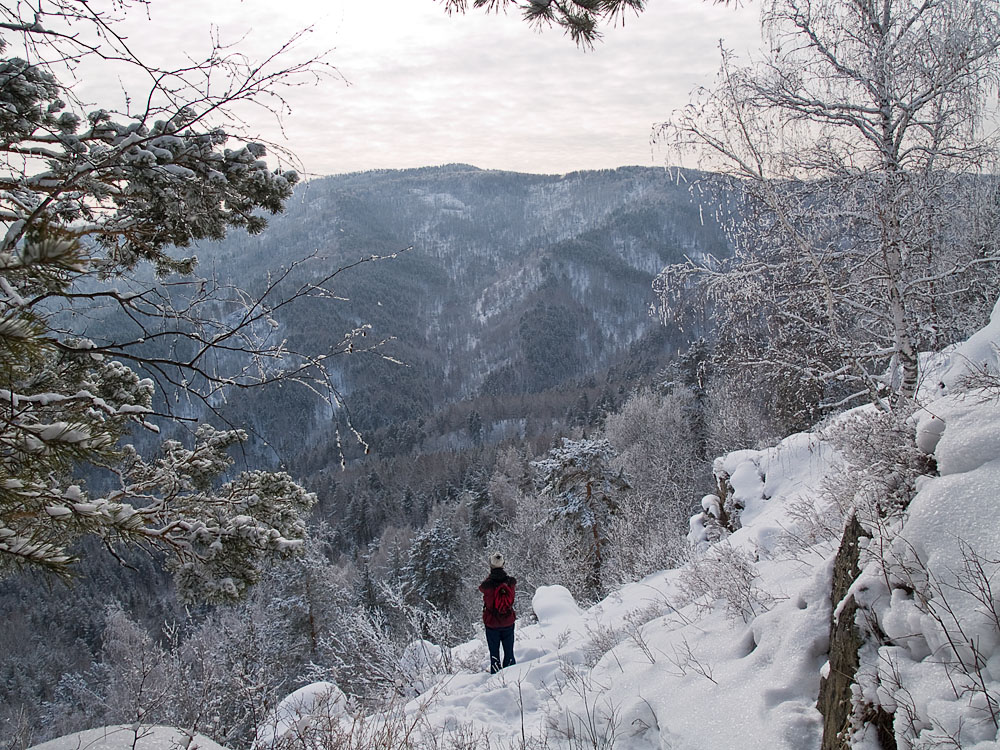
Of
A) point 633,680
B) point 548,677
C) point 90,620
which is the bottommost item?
point 90,620

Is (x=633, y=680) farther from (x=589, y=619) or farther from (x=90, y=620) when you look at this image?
(x=90, y=620)

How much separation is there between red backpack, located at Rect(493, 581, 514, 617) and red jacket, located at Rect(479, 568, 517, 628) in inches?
0.8

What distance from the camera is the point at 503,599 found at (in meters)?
6.00

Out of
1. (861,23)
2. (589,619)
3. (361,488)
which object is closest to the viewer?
(861,23)

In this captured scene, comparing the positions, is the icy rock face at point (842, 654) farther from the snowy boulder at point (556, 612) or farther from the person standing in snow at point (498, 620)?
the snowy boulder at point (556, 612)

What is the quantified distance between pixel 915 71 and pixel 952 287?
254cm

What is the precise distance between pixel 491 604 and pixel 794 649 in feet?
11.7

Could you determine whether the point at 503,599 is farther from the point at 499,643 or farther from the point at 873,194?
the point at 873,194

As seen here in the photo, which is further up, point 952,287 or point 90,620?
point 952,287

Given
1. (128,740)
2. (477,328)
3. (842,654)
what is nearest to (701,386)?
(842,654)

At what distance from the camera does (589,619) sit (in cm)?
716

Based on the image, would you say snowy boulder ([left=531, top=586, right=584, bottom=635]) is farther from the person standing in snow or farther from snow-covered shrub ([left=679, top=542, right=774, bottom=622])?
snow-covered shrub ([left=679, top=542, right=774, bottom=622])

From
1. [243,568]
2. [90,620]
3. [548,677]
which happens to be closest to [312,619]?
[548,677]

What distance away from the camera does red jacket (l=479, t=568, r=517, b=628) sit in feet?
19.6
